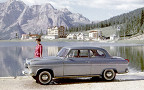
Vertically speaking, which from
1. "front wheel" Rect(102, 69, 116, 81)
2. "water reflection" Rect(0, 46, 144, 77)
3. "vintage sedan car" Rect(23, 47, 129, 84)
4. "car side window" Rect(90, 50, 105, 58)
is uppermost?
"car side window" Rect(90, 50, 105, 58)

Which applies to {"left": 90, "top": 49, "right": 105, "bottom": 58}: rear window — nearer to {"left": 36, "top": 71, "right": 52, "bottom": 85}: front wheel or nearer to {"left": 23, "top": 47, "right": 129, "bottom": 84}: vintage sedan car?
{"left": 23, "top": 47, "right": 129, "bottom": 84}: vintage sedan car

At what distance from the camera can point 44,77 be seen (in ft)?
37.1

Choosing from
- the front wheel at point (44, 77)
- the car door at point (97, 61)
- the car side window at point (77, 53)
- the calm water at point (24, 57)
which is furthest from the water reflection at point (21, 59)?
the car door at point (97, 61)

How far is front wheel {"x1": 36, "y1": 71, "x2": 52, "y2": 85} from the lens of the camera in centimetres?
1127

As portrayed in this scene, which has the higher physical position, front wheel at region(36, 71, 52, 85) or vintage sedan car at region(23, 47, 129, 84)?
vintage sedan car at region(23, 47, 129, 84)

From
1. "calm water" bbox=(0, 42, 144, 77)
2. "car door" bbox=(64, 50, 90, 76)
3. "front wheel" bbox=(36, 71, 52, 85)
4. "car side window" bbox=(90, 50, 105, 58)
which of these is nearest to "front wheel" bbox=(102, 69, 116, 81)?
"car side window" bbox=(90, 50, 105, 58)

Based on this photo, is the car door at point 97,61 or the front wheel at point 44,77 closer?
the front wheel at point 44,77

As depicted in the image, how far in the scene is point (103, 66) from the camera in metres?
12.4

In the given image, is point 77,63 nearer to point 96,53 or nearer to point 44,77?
point 96,53

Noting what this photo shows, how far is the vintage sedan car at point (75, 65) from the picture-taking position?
11.3 m

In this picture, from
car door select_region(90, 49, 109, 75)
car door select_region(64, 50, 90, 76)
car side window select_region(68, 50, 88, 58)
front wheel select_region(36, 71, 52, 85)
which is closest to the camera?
front wheel select_region(36, 71, 52, 85)

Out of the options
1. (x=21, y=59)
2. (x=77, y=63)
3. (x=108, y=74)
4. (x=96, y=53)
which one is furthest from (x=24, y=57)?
(x=77, y=63)

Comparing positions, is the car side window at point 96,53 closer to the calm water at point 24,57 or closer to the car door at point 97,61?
the car door at point 97,61

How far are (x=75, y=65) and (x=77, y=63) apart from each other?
0.16m
